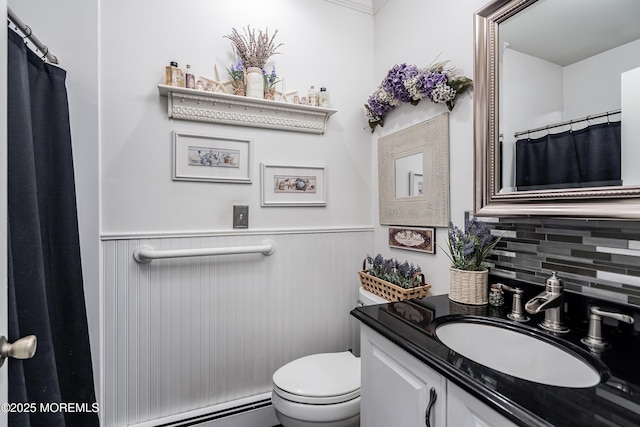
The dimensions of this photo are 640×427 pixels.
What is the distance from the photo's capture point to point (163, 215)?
1.48 meters

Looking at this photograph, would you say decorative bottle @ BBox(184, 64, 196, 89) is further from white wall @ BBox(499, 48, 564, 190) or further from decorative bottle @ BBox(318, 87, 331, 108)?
white wall @ BBox(499, 48, 564, 190)

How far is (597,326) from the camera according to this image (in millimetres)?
795

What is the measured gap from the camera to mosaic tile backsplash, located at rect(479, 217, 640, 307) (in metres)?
0.83

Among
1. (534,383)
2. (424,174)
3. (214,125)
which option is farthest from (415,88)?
(534,383)

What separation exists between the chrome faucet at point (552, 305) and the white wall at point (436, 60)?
48 cm

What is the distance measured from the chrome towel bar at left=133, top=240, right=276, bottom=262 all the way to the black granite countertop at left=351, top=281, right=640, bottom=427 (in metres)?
0.70

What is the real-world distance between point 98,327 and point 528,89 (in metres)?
1.92

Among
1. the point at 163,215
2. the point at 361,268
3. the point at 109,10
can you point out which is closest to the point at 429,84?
the point at 361,268

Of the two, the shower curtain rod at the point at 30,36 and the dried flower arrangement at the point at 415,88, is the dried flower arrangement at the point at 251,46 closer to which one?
the dried flower arrangement at the point at 415,88

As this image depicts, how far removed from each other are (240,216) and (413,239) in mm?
900

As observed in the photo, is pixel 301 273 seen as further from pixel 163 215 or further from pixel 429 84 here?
pixel 429 84

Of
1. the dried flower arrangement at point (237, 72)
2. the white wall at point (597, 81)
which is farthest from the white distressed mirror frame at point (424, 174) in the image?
the dried flower arrangement at point (237, 72)

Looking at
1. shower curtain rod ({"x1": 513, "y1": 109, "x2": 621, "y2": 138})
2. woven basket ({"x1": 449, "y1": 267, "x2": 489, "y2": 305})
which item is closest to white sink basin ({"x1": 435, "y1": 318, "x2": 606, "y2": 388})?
woven basket ({"x1": 449, "y1": 267, "x2": 489, "y2": 305})

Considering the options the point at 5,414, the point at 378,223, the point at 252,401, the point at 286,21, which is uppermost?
the point at 286,21
